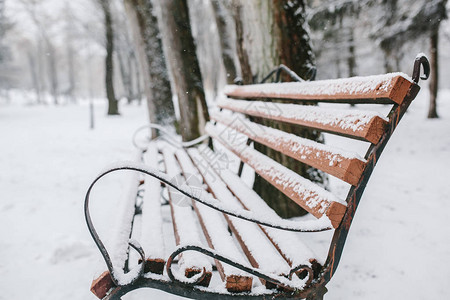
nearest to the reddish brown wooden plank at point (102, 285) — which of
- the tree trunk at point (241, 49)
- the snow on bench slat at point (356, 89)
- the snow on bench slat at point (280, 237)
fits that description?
the snow on bench slat at point (280, 237)

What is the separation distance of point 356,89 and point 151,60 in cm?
518

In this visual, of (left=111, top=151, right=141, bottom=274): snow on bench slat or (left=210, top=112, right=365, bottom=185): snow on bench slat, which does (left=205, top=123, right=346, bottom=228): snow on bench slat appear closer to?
(left=210, top=112, right=365, bottom=185): snow on bench slat

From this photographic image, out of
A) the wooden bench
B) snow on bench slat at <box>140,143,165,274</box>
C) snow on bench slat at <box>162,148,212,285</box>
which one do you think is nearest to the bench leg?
the wooden bench

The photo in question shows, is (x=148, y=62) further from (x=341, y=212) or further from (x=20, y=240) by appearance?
(x=341, y=212)

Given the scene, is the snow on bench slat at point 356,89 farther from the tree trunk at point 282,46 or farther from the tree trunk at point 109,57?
the tree trunk at point 109,57

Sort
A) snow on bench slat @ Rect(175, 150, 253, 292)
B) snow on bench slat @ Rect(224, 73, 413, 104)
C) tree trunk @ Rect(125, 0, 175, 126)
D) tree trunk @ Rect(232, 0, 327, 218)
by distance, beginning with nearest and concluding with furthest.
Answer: snow on bench slat @ Rect(224, 73, 413, 104) → snow on bench slat @ Rect(175, 150, 253, 292) → tree trunk @ Rect(232, 0, 327, 218) → tree trunk @ Rect(125, 0, 175, 126)

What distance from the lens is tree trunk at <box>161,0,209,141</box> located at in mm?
3965

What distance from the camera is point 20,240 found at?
238 cm

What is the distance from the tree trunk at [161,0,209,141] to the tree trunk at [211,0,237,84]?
3.98 metres

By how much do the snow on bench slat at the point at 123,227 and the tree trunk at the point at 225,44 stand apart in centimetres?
657

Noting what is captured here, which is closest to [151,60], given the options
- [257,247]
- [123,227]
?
[123,227]

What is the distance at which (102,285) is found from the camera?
1.03 metres

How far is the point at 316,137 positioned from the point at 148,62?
426cm

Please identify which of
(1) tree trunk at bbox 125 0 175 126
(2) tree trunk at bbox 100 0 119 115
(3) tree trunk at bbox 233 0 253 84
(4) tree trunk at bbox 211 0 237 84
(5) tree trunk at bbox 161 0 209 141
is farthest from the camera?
(2) tree trunk at bbox 100 0 119 115
